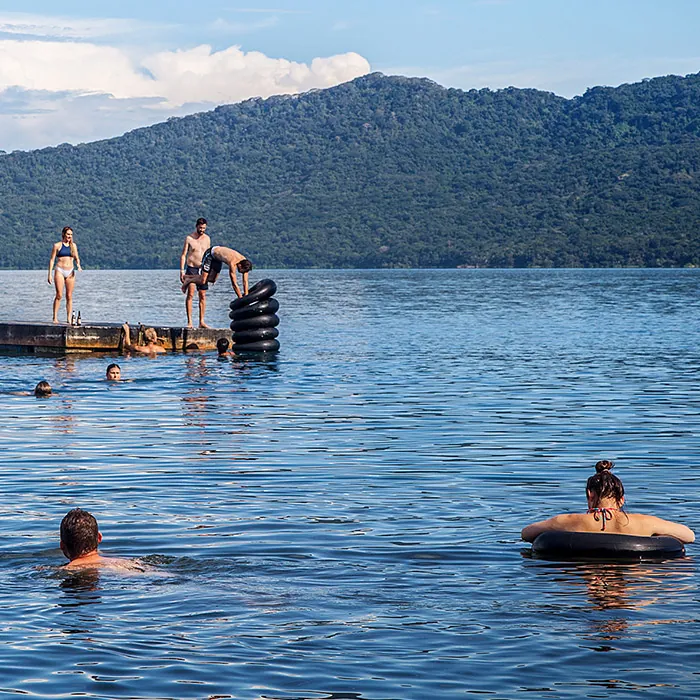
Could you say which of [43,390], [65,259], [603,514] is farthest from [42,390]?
[603,514]

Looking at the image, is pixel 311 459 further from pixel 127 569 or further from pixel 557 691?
pixel 557 691

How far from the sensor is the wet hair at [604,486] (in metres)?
10.7

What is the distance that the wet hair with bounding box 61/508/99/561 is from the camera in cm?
1019

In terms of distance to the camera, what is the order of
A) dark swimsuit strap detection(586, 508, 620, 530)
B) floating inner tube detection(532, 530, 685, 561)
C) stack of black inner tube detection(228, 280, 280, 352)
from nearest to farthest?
floating inner tube detection(532, 530, 685, 561)
dark swimsuit strap detection(586, 508, 620, 530)
stack of black inner tube detection(228, 280, 280, 352)

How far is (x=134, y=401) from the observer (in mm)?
22625

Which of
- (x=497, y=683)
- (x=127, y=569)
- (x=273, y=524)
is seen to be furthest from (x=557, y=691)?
(x=273, y=524)

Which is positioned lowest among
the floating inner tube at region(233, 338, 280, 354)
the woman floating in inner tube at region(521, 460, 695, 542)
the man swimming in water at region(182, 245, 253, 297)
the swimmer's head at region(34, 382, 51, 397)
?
the woman floating in inner tube at region(521, 460, 695, 542)

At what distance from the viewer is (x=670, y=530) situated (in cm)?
1098

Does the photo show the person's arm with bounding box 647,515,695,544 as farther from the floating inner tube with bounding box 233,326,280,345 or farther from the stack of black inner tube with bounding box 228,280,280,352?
the floating inner tube with bounding box 233,326,280,345

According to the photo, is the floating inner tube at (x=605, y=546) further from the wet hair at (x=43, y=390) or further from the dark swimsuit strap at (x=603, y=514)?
the wet hair at (x=43, y=390)

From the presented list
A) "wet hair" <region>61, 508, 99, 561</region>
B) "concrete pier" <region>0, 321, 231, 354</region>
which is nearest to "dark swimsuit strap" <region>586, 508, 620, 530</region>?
"wet hair" <region>61, 508, 99, 561</region>

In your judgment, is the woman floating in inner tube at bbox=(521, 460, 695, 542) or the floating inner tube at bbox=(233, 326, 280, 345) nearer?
the woman floating in inner tube at bbox=(521, 460, 695, 542)

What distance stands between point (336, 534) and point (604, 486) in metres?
2.57

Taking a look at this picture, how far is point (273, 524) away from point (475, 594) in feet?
10.1
